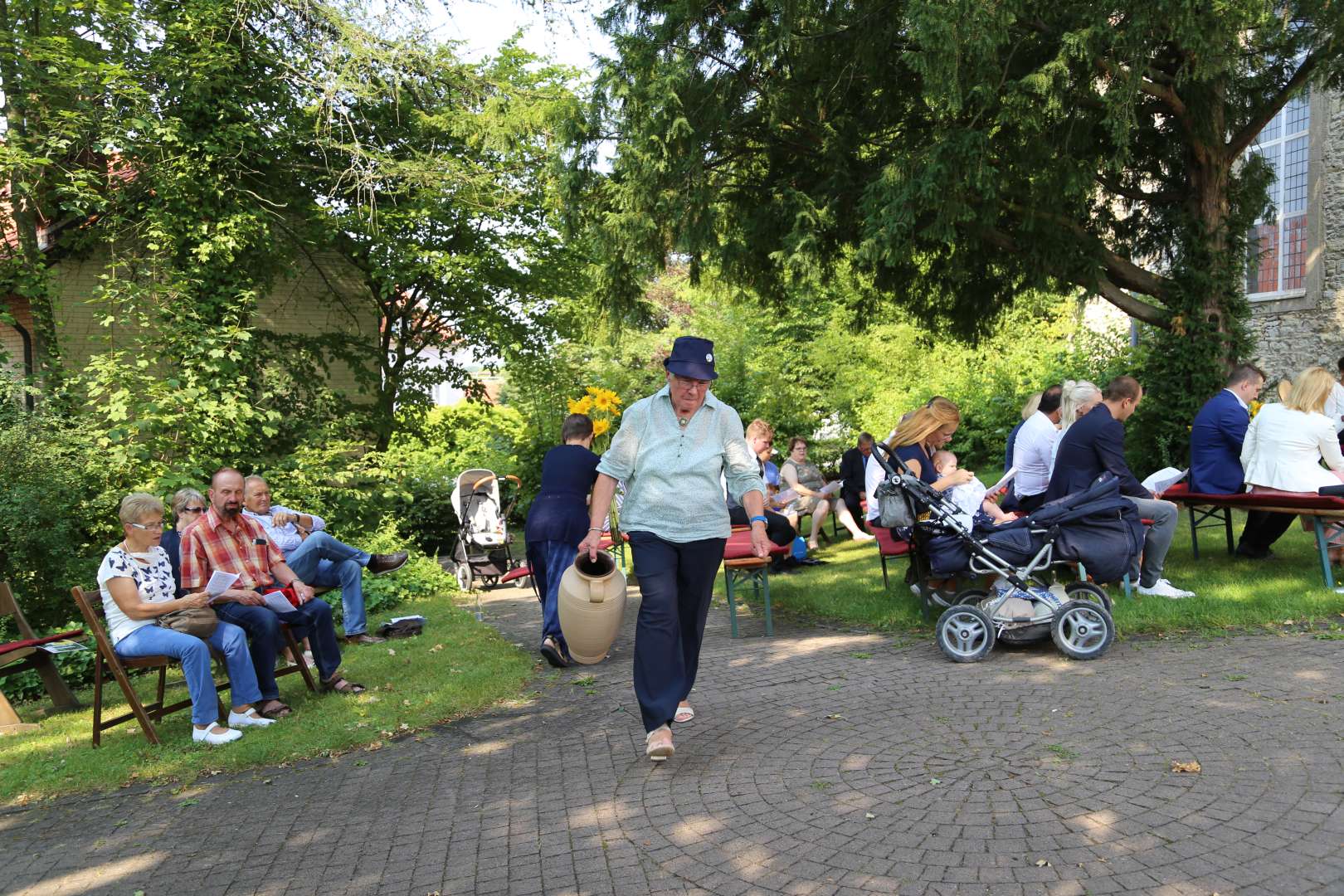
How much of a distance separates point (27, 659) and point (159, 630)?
2.38 m

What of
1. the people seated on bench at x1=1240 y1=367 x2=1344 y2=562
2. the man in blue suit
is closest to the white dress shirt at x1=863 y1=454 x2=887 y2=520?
the man in blue suit

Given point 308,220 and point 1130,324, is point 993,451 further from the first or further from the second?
point 308,220

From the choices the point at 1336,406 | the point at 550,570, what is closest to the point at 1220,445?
the point at 1336,406

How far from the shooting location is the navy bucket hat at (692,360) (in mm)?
5164

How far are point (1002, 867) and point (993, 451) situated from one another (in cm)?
1883

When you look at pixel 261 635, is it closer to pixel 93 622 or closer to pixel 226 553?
pixel 226 553

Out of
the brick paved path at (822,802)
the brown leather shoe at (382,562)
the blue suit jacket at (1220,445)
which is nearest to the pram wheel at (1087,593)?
the brick paved path at (822,802)

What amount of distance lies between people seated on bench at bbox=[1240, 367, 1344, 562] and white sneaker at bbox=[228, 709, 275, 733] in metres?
7.68

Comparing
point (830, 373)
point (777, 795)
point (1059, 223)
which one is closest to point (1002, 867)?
point (777, 795)

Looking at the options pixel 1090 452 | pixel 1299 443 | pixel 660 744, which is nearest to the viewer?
pixel 660 744

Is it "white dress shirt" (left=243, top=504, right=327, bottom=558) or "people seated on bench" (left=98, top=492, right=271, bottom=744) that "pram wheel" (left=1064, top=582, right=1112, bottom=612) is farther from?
"white dress shirt" (left=243, top=504, right=327, bottom=558)

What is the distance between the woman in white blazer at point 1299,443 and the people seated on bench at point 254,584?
7.24 m

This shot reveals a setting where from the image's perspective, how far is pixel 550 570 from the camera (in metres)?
8.07

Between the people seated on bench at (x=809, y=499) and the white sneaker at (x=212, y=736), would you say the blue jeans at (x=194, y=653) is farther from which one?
the people seated on bench at (x=809, y=499)
